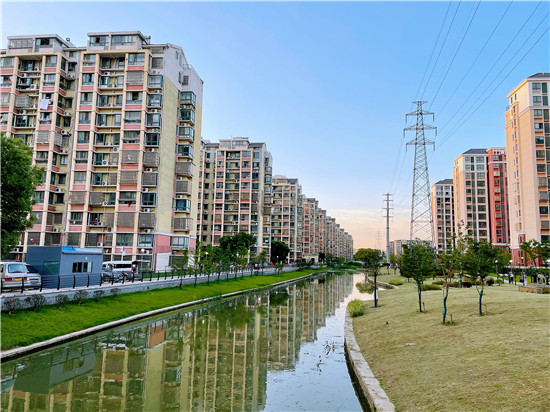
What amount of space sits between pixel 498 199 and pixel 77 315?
11623cm

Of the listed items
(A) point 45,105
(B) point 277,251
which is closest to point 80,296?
(A) point 45,105

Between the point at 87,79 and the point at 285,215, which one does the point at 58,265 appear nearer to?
the point at 87,79

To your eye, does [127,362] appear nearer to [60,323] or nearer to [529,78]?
[60,323]

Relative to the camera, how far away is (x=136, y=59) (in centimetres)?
5681

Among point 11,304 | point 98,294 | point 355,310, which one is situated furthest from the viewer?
point 355,310

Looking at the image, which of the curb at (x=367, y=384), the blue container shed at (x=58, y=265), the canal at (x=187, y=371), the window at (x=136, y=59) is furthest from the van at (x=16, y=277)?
the window at (x=136, y=59)

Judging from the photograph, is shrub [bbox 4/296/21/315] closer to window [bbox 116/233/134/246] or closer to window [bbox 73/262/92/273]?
window [bbox 73/262/92/273]

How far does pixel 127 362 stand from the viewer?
661 inches

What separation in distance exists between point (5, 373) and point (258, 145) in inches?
3561

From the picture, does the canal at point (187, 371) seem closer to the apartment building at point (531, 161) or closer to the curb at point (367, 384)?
the curb at point (367, 384)

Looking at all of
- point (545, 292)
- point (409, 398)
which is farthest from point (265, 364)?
point (545, 292)

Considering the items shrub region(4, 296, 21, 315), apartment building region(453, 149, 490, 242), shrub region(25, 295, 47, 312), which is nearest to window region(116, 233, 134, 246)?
shrub region(25, 295, 47, 312)

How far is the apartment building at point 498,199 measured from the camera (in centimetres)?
10881

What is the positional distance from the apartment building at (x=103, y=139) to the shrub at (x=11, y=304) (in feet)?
112
